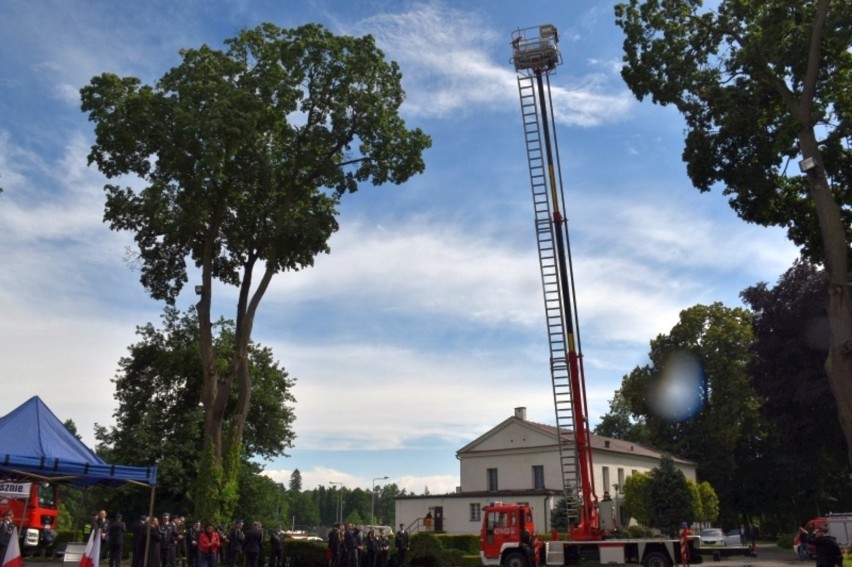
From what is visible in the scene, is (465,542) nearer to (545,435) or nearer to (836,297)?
(545,435)

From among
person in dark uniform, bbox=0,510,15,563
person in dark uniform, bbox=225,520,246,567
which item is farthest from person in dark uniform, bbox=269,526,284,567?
person in dark uniform, bbox=0,510,15,563

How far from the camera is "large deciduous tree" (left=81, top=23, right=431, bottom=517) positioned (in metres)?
25.5

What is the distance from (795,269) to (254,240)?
91.6 feet

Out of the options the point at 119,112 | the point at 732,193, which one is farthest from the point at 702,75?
the point at 119,112

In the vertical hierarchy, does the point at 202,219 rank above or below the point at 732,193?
above

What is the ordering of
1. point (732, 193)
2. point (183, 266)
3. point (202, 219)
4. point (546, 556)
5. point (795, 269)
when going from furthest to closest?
point (795, 269), point (183, 266), point (202, 219), point (546, 556), point (732, 193)

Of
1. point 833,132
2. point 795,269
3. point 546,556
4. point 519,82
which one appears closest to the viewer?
point 833,132

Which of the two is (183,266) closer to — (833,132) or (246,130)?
(246,130)

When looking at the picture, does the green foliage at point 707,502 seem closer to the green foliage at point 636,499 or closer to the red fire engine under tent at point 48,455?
the green foliage at point 636,499

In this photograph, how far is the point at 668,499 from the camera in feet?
142

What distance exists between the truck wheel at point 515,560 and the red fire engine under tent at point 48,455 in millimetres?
12137

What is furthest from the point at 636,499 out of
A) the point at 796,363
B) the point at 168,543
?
the point at 168,543

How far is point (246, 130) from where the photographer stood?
25.2 metres

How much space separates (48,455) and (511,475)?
36.9 m
